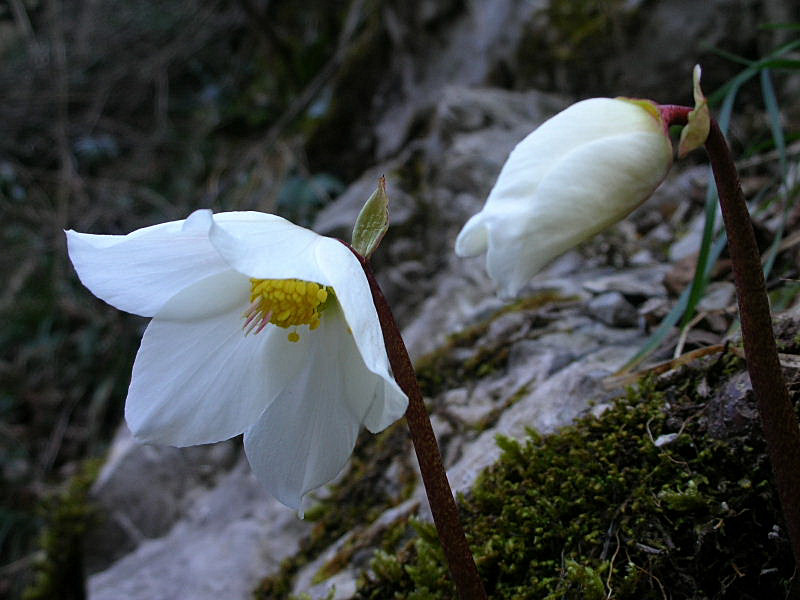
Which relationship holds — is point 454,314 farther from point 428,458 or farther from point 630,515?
point 428,458

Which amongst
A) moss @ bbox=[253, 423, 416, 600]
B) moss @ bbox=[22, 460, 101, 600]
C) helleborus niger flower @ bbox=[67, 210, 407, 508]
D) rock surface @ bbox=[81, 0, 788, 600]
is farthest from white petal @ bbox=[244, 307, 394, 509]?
moss @ bbox=[22, 460, 101, 600]

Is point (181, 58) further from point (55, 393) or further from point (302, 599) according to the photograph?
point (302, 599)

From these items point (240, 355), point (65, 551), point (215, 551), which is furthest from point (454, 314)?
point (65, 551)

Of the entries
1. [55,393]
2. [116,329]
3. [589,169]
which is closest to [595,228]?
[589,169]

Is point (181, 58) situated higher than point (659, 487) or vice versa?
point (181, 58)

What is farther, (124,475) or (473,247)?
(124,475)

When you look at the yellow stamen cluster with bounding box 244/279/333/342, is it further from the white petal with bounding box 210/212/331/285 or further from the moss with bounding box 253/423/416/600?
the moss with bounding box 253/423/416/600

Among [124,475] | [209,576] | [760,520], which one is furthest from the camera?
[124,475]
